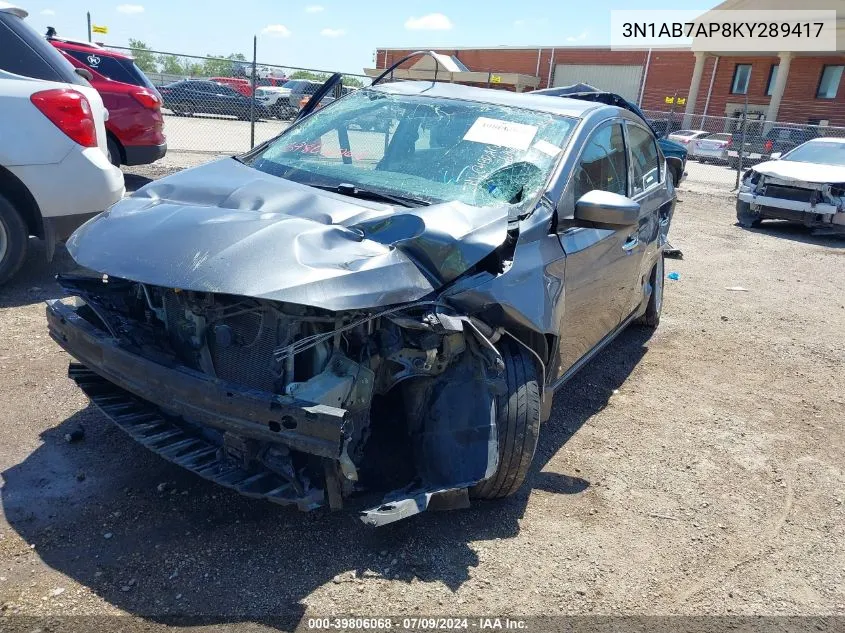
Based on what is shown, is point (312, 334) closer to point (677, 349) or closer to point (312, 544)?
point (312, 544)

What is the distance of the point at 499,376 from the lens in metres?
2.73

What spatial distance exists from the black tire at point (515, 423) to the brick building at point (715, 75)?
30.4 metres

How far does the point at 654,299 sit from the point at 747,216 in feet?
24.8

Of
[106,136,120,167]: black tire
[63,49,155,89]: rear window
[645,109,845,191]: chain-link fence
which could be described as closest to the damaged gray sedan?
[106,136,120,167]: black tire

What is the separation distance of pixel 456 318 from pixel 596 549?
1.26m

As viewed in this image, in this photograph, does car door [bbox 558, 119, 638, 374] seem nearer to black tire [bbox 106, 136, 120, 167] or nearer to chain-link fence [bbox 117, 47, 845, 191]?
black tire [bbox 106, 136, 120, 167]

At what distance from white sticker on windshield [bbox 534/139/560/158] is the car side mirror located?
321 millimetres

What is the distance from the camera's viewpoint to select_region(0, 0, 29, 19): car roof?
184 inches

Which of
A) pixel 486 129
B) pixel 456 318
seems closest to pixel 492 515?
pixel 456 318

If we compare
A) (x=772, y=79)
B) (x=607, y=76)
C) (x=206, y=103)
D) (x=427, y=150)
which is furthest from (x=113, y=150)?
(x=607, y=76)

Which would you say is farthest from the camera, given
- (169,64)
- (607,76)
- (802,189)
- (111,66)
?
(607,76)

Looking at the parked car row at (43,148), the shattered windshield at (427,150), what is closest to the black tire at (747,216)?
the shattered windshield at (427,150)

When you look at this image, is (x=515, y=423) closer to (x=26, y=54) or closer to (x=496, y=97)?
(x=496, y=97)

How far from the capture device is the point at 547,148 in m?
3.41
